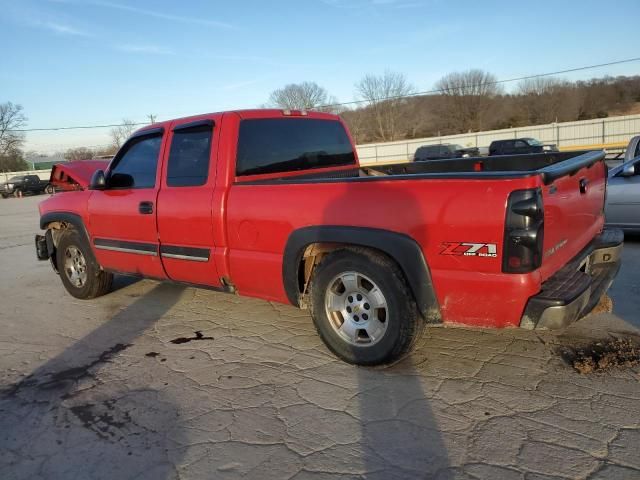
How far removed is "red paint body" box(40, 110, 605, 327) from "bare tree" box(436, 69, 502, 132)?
252 feet

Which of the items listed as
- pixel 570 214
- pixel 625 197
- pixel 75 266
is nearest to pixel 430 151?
pixel 625 197

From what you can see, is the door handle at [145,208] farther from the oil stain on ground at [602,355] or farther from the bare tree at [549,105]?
the bare tree at [549,105]

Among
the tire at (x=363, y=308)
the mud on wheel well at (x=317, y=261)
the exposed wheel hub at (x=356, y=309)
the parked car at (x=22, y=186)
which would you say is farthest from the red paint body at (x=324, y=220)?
the parked car at (x=22, y=186)

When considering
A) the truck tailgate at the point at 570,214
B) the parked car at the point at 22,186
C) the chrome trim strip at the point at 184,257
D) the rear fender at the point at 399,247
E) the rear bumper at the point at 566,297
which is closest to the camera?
the rear bumper at the point at 566,297

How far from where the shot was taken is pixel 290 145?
466cm

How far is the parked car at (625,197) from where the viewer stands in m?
7.12

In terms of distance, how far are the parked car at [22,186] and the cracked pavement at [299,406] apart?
4118 centimetres

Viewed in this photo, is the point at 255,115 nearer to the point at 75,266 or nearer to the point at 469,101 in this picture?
the point at 75,266

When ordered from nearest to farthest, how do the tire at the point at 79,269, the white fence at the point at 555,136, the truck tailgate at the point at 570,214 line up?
the truck tailgate at the point at 570,214, the tire at the point at 79,269, the white fence at the point at 555,136

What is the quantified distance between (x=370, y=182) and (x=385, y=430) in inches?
60.1

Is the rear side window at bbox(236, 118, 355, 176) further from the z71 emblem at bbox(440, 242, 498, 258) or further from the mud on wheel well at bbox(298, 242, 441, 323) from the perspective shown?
the z71 emblem at bbox(440, 242, 498, 258)

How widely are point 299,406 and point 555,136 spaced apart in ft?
145

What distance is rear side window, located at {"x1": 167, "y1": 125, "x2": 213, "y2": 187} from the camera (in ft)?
14.0

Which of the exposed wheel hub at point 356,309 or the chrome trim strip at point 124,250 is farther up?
the chrome trim strip at point 124,250
